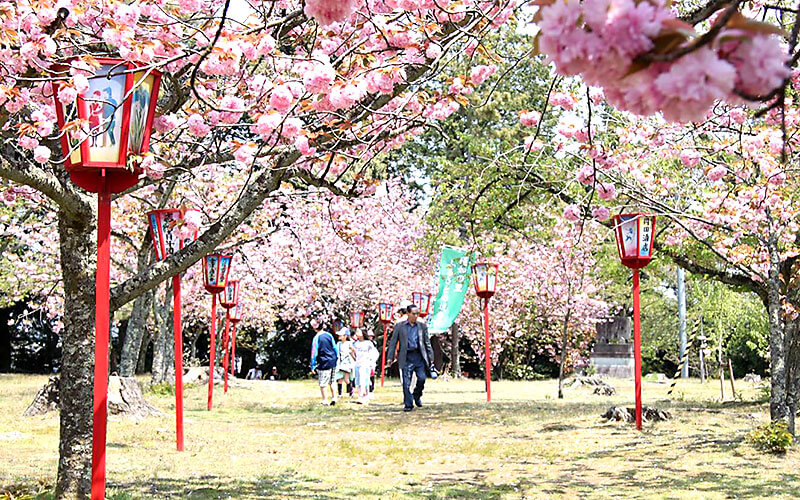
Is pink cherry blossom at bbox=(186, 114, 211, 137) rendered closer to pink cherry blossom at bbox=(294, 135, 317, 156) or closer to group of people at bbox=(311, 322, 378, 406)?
pink cherry blossom at bbox=(294, 135, 317, 156)

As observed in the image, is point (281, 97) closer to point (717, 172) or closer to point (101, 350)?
point (101, 350)

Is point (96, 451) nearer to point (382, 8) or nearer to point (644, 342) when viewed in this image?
point (382, 8)

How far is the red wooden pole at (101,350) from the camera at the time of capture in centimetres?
394

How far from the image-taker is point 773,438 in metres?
6.86

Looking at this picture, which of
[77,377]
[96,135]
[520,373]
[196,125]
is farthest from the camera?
[520,373]

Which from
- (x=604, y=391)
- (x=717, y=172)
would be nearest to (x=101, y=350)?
(x=717, y=172)

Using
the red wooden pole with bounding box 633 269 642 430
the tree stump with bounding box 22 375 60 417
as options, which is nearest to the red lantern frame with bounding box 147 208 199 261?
the tree stump with bounding box 22 375 60 417

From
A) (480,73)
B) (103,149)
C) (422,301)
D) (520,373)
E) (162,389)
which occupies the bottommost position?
(520,373)

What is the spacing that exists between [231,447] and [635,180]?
540 centimetres

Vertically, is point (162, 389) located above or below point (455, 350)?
below

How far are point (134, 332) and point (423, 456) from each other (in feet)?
27.8

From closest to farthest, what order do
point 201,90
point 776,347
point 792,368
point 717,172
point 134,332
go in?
point 201,90 < point 776,347 < point 717,172 < point 792,368 < point 134,332

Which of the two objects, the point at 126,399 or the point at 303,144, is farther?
the point at 126,399

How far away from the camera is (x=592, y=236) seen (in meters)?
16.1
